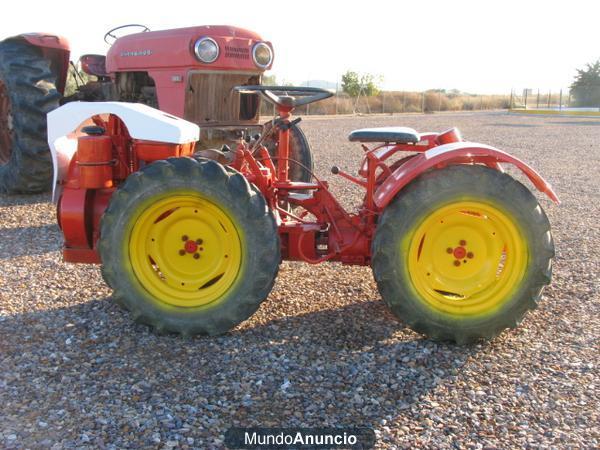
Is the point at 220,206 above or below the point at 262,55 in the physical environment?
below

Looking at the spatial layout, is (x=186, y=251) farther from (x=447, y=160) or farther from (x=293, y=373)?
(x=447, y=160)

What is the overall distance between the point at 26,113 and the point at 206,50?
223 cm

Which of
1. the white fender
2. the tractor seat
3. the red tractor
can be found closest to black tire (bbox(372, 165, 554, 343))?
the red tractor

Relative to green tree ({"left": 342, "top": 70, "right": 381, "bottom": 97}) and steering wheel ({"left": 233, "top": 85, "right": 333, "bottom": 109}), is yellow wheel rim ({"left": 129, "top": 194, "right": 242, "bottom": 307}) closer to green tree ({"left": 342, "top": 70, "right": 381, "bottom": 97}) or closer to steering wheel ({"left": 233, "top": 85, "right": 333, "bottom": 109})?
steering wheel ({"left": 233, "top": 85, "right": 333, "bottom": 109})

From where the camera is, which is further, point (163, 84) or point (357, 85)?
point (357, 85)

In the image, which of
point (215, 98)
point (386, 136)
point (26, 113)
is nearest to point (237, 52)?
point (215, 98)

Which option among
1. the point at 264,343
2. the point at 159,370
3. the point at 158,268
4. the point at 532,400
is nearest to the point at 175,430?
the point at 159,370

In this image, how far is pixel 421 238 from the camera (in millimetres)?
3627

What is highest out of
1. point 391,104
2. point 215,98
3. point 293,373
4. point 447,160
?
point 391,104

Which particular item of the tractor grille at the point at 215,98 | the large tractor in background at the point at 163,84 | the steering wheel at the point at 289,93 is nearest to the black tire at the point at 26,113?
the large tractor in background at the point at 163,84

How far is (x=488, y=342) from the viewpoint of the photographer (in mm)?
3744

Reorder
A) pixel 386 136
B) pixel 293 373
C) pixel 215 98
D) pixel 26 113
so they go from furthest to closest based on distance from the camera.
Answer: pixel 26 113
pixel 215 98
pixel 386 136
pixel 293 373

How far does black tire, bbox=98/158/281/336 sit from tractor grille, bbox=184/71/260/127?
3230mm

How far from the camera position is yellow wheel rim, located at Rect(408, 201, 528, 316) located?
11.8ft
